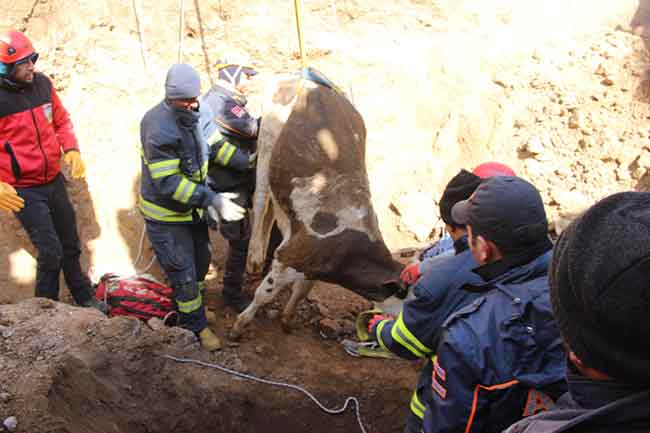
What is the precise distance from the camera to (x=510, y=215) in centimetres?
204

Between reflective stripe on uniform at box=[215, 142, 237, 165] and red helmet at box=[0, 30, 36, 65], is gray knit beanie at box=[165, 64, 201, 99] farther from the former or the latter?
red helmet at box=[0, 30, 36, 65]

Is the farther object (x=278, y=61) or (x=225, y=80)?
(x=278, y=61)

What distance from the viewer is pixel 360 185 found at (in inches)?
198

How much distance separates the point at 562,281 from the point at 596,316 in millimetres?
103

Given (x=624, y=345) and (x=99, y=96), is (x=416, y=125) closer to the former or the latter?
A: (x=99, y=96)

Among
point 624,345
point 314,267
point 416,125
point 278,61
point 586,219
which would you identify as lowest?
point 314,267

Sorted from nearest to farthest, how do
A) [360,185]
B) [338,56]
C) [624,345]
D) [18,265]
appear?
[624,345] → [360,185] → [18,265] → [338,56]

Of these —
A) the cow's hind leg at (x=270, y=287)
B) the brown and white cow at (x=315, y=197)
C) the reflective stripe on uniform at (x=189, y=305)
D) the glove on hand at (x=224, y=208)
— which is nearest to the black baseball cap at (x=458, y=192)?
the brown and white cow at (x=315, y=197)

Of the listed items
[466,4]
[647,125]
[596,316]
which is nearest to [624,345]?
[596,316]

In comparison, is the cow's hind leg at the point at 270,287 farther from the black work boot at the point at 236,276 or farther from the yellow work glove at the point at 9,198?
the yellow work glove at the point at 9,198

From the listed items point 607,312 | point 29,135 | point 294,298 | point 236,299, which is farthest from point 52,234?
point 607,312

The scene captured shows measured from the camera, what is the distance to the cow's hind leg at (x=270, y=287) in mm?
4926

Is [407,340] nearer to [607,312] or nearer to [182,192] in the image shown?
[607,312]

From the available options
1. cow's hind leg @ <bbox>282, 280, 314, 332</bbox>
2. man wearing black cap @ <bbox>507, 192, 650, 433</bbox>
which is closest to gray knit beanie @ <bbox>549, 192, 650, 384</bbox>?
man wearing black cap @ <bbox>507, 192, 650, 433</bbox>
